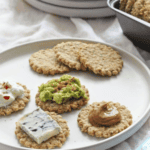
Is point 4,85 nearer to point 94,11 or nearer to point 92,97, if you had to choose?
point 92,97

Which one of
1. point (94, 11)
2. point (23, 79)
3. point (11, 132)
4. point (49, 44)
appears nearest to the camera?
point (11, 132)

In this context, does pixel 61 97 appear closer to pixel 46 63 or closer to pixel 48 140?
pixel 48 140

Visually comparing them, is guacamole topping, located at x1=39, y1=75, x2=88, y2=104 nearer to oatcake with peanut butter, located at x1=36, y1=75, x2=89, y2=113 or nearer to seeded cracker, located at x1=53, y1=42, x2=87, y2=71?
oatcake with peanut butter, located at x1=36, y1=75, x2=89, y2=113

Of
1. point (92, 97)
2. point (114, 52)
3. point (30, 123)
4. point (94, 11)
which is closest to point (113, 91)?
point (92, 97)

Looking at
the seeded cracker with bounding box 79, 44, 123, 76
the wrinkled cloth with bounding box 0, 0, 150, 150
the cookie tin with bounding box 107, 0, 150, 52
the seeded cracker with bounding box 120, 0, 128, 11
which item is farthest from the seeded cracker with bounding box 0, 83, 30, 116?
the seeded cracker with bounding box 120, 0, 128, 11

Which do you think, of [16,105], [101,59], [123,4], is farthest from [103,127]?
[123,4]
